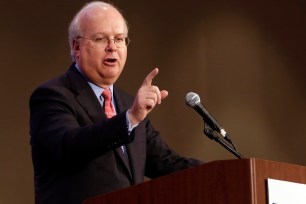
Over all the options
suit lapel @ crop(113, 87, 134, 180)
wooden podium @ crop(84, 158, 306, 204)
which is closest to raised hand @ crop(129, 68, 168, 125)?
wooden podium @ crop(84, 158, 306, 204)

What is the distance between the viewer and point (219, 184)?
1.79 metres

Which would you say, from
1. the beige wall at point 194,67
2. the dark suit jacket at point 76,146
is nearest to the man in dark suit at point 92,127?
the dark suit jacket at point 76,146

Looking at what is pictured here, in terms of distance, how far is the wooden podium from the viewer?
174cm

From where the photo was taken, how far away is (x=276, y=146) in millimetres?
5273

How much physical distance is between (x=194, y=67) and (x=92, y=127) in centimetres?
284

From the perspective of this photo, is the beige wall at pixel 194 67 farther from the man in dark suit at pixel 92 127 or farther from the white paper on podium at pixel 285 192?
the white paper on podium at pixel 285 192

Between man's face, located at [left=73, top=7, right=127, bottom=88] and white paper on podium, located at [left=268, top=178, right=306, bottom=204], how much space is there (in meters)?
1.22

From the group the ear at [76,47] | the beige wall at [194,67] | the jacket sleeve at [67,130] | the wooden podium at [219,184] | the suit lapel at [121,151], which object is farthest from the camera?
the beige wall at [194,67]

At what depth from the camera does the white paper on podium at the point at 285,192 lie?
5.76 ft

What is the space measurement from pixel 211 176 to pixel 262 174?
0.14 m

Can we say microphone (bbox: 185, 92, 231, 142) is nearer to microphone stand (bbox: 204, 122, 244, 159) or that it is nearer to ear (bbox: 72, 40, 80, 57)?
microphone stand (bbox: 204, 122, 244, 159)

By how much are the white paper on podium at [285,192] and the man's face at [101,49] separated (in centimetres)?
122

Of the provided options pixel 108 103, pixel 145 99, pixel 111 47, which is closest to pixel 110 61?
pixel 111 47

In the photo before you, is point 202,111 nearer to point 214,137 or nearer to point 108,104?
point 214,137
